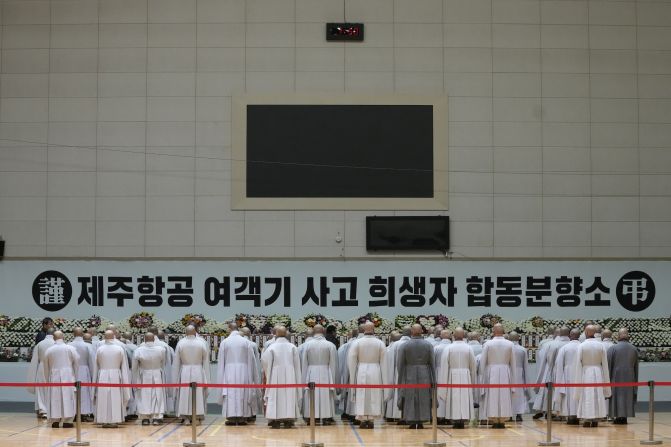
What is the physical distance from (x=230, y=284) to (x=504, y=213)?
266 inches

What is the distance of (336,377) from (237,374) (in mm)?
1960

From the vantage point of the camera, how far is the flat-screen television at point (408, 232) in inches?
1005

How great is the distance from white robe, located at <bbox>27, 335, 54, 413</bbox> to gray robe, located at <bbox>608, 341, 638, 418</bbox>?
10.4m

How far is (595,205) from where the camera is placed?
85.1 ft

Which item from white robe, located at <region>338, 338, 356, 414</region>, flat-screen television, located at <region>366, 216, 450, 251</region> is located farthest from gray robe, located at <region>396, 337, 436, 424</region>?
flat-screen television, located at <region>366, 216, 450, 251</region>

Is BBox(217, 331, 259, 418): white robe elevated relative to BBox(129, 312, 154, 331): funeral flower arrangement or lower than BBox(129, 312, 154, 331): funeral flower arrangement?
lower

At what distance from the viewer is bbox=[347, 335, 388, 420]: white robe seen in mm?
18750

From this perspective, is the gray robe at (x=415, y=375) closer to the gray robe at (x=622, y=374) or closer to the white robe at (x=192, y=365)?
the gray robe at (x=622, y=374)

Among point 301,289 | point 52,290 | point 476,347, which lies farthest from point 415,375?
point 52,290

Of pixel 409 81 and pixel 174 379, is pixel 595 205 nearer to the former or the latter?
pixel 409 81

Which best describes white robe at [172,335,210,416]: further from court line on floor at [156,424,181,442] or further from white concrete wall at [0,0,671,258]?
white concrete wall at [0,0,671,258]

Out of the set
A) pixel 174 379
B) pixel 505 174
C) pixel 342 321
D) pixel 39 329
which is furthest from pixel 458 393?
pixel 39 329

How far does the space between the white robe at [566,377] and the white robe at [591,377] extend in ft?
0.50

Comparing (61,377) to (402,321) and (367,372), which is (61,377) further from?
(402,321)
